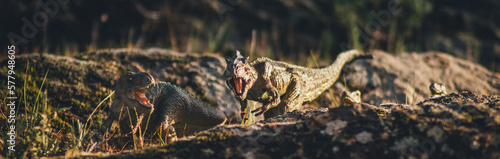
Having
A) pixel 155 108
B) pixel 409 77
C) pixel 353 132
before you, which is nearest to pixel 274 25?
pixel 409 77

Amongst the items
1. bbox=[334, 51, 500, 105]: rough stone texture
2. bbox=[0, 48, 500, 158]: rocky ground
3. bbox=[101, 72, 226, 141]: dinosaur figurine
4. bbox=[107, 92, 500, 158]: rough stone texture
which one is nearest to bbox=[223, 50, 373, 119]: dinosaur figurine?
bbox=[0, 48, 500, 158]: rocky ground

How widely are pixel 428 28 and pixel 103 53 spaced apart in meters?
7.00

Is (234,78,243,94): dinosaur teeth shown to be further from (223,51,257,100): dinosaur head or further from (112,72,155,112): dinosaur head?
(112,72,155,112): dinosaur head

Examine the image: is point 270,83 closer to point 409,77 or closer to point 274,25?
point 409,77

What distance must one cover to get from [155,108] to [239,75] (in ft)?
1.99

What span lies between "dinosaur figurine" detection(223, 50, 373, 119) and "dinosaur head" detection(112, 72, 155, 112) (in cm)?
45

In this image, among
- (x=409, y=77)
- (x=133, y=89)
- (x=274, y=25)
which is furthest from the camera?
(x=274, y=25)

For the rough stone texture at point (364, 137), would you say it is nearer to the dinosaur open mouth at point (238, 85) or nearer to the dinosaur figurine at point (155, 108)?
the dinosaur open mouth at point (238, 85)

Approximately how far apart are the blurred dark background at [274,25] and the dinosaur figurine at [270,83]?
345 cm

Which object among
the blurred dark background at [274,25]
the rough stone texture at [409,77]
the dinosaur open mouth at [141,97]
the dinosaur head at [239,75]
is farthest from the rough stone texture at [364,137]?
the blurred dark background at [274,25]

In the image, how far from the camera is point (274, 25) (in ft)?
25.0

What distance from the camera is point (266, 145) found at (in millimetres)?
1496

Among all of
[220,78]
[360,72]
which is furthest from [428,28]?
[220,78]

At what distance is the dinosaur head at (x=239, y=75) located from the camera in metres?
1.93
